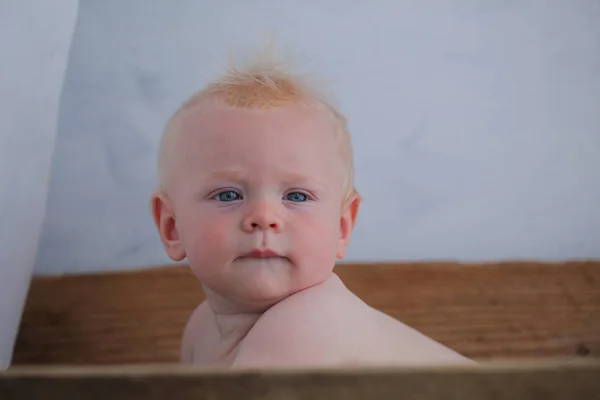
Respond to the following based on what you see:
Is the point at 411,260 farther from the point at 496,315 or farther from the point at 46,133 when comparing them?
the point at 46,133

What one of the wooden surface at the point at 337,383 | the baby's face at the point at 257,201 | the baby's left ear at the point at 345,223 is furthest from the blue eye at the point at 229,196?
the wooden surface at the point at 337,383

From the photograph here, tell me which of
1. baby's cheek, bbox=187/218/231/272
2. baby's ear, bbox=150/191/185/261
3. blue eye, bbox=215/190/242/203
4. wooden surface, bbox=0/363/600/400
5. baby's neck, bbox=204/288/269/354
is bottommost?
baby's neck, bbox=204/288/269/354

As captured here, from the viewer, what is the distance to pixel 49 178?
2.91 ft

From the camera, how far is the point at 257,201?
0.55m

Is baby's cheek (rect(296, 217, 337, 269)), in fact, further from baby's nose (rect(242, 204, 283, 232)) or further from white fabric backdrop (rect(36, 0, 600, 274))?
white fabric backdrop (rect(36, 0, 600, 274))

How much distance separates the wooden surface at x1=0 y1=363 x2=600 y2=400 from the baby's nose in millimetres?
267

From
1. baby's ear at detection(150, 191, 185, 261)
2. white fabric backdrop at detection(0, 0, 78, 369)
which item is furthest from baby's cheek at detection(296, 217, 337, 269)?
white fabric backdrop at detection(0, 0, 78, 369)

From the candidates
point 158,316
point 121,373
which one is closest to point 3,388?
point 121,373

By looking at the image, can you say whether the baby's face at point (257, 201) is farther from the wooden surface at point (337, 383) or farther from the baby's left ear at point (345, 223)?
the wooden surface at point (337, 383)

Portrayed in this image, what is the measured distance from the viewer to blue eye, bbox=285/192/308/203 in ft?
1.87

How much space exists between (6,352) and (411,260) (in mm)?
490

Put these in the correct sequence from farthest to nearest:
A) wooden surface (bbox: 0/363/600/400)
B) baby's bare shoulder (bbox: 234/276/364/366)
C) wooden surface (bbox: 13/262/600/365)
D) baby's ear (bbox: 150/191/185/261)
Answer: wooden surface (bbox: 13/262/600/365), baby's ear (bbox: 150/191/185/261), baby's bare shoulder (bbox: 234/276/364/366), wooden surface (bbox: 0/363/600/400)

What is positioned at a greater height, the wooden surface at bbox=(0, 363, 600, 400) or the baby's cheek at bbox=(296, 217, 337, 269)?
the wooden surface at bbox=(0, 363, 600, 400)

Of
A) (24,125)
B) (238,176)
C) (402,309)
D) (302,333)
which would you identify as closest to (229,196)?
(238,176)
